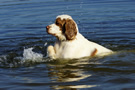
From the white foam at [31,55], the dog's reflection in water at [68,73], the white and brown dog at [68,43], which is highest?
the white and brown dog at [68,43]

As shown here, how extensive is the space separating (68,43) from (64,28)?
0.46 metres

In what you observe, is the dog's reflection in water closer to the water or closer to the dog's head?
the water

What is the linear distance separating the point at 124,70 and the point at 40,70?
2.08 meters

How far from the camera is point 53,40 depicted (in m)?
11.7

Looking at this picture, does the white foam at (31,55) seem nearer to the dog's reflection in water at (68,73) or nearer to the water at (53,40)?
the water at (53,40)

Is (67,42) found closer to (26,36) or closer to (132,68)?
(132,68)

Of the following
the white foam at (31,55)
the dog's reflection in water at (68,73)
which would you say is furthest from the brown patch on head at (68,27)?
the white foam at (31,55)

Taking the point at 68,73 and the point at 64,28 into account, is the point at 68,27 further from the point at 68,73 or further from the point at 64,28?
the point at 68,73

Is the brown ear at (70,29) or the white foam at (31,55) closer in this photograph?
the brown ear at (70,29)

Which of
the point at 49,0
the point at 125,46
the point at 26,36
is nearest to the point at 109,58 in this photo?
the point at 125,46

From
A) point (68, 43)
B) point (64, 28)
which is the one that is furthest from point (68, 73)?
point (64, 28)

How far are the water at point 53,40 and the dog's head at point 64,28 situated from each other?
29.2 inches

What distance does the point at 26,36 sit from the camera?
12227mm

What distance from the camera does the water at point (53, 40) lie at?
6.75 metres
